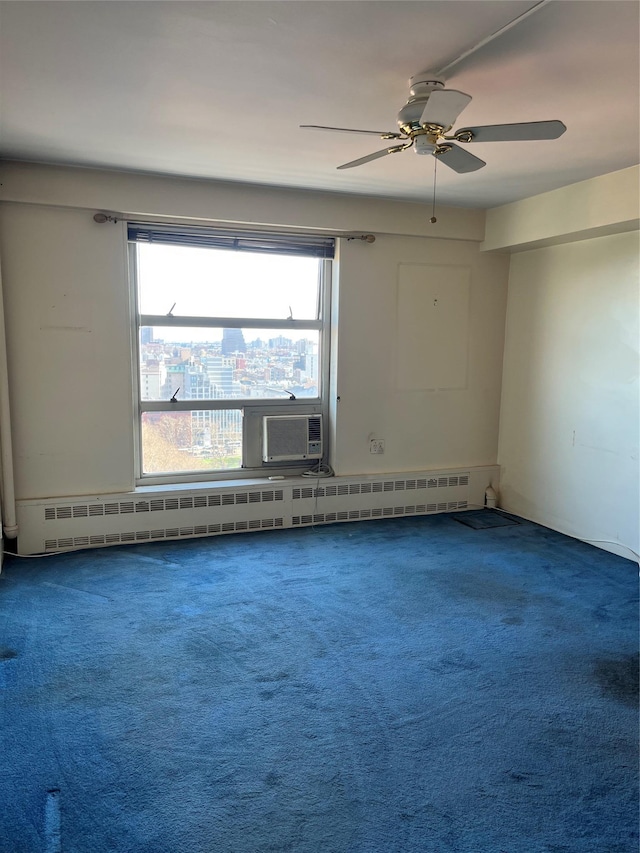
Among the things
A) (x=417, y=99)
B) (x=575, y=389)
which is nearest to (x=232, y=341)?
(x=417, y=99)

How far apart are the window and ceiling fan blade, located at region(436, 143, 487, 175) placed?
1.93 metres

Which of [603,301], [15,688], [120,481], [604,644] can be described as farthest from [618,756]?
[120,481]

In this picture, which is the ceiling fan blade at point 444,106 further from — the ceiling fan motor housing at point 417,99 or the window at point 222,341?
the window at point 222,341

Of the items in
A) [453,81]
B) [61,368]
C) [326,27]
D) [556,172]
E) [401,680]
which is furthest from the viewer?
[61,368]

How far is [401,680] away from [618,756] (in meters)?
0.83

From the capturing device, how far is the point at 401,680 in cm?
241

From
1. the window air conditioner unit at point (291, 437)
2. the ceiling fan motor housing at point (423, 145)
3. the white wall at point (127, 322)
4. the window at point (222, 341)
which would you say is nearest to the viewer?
the ceiling fan motor housing at point (423, 145)

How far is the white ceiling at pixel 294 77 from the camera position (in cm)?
179

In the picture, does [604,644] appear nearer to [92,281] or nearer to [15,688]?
[15,688]

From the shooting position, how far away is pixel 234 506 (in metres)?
4.16

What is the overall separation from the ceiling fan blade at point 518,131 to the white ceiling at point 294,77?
0.73 feet

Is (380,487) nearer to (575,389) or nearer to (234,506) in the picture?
(234,506)

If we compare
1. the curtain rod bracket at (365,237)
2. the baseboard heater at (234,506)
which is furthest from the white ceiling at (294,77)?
the baseboard heater at (234,506)

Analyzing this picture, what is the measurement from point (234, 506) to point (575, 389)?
2.68 meters
